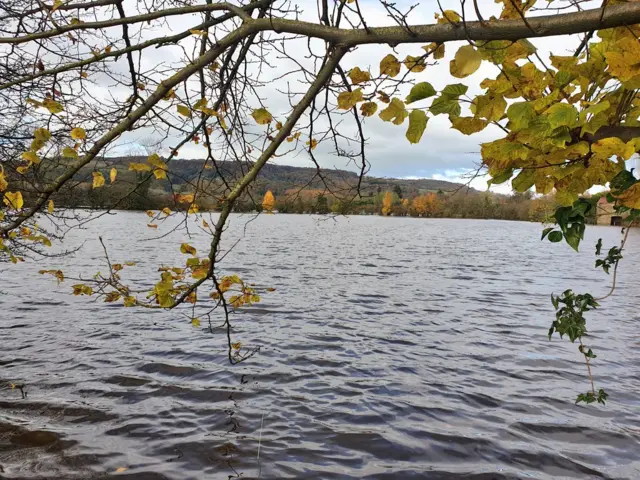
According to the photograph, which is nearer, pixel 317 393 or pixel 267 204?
pixel 267 204

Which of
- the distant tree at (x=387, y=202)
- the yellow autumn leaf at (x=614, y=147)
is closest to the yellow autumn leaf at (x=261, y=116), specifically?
the yellow autumn leaf at (x=614, y=147)

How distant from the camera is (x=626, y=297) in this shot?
56.4ft

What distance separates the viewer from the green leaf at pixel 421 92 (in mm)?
1659

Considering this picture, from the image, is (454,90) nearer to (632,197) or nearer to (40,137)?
(632,197)

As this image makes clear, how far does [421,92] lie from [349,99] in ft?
2.66

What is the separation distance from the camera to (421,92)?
1.67 metres

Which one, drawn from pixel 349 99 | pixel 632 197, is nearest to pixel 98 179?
pixel 349 99

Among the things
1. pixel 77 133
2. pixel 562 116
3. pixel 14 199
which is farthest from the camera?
pixel 14 199

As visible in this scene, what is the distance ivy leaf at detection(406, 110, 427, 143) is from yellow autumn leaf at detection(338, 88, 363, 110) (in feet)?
2.23

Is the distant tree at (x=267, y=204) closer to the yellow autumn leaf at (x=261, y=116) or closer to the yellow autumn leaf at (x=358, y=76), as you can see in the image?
the yellow autumn leaf at (x=261, y=116)

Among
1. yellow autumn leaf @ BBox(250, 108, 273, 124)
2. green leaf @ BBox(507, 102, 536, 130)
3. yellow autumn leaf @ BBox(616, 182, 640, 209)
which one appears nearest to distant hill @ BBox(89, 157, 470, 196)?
yellow autumn leaf @ BBox(250, 108, 273, 124)

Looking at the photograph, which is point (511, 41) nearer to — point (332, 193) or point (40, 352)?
point (332, 193)

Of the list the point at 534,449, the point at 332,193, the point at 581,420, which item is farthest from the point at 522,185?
the point at 581,420

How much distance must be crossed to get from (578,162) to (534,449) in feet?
17.1
